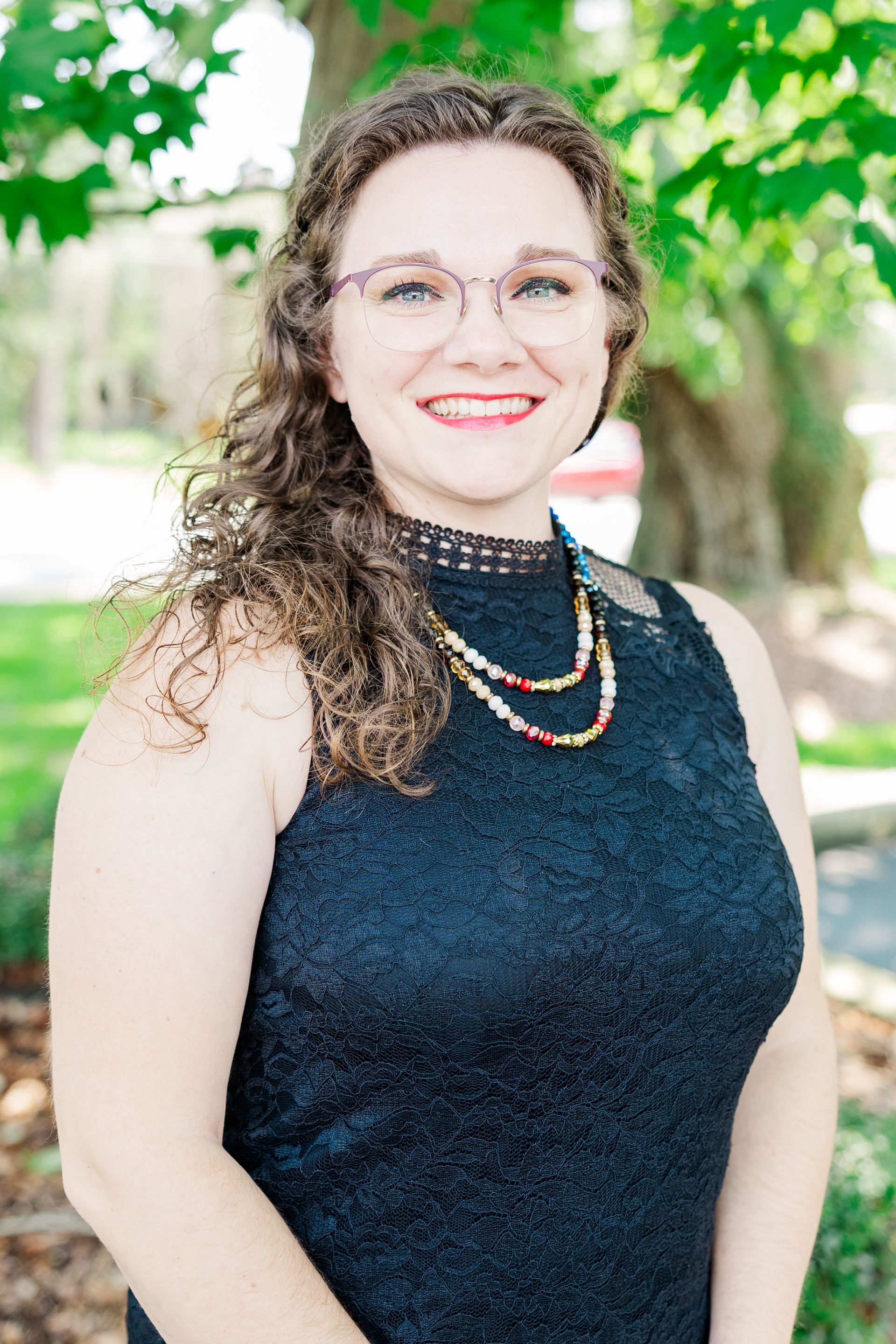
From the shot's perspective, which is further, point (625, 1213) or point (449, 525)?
point (449, 525)

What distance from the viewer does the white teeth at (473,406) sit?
1545 millimetres

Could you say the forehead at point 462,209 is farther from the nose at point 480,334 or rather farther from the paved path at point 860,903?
the paved path at point 860,903

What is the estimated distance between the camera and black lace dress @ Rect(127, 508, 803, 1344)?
1325 millimetres

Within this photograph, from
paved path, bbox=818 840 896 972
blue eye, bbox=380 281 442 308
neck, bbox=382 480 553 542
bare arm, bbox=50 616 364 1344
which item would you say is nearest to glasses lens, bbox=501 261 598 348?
blue eye, bbox=380 281 442 308

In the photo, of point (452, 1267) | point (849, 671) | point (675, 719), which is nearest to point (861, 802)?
point (849, 671)

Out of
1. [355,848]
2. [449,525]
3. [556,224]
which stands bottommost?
[355,848]

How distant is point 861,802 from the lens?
6.13m

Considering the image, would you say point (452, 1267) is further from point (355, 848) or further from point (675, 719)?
point (675, 719)

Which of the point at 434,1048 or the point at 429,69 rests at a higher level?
the point at 429,69

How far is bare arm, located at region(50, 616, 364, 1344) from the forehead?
69cm

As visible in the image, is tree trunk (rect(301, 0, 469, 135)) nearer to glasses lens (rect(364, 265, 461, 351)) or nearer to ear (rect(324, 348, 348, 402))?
ear (rect(324, 348, 348, 402))

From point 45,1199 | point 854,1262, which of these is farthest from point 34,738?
point 854,1262

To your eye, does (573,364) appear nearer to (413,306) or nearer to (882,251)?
(413,306)

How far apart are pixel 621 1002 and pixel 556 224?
106 cm
